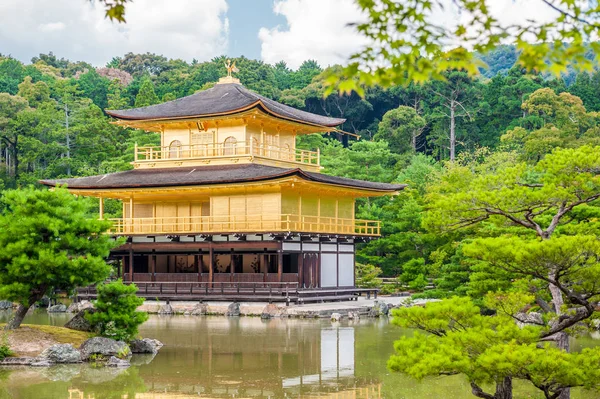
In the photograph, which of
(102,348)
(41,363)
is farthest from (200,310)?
(41,363)

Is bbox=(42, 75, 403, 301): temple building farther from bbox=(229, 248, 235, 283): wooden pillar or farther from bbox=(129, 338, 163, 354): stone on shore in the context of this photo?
bbox=(129, 338, 163, 354): stone on shore

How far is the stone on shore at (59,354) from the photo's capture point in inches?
680

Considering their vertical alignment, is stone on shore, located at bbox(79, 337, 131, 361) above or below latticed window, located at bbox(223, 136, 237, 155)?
below

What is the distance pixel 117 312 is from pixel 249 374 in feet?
11.6

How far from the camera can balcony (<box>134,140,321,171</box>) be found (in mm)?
35156

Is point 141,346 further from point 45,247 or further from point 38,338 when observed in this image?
point 45,247

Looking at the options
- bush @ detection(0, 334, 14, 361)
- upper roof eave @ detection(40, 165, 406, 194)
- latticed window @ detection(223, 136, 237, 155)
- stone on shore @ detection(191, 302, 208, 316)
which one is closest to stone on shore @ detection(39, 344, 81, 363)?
bush @ detection(0, 334, 14, 361)

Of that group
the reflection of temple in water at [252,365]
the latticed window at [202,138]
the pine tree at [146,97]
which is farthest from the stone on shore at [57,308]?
the pine tree at [146,97]

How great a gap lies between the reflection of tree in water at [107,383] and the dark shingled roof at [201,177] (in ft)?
49.7

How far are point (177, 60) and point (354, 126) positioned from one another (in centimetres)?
2345

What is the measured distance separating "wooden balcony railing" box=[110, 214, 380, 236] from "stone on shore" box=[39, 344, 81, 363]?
13696mm

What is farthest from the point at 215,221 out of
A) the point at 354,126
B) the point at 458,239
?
the point at 354,126

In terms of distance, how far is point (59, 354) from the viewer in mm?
17359

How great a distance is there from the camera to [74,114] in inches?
2397
